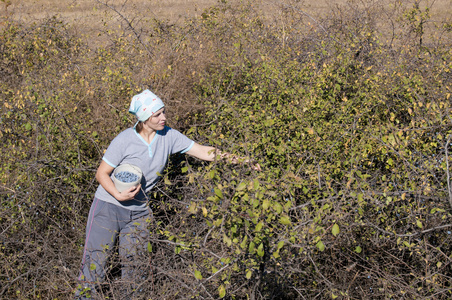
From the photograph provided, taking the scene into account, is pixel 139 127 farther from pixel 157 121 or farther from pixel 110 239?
pixel 110 239

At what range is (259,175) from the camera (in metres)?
2.60

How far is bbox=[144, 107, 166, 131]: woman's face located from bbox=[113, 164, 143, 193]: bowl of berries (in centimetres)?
30

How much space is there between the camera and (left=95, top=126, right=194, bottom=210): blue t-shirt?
2891mm

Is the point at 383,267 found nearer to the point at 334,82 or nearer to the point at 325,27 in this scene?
the point at 334,82

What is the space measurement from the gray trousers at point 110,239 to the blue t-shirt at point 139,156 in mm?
55

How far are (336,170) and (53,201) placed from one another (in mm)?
2234

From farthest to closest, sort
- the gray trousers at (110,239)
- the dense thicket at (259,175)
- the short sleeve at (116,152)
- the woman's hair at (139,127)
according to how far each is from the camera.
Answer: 1. the woman's hair at (139,127)
2. the short sleeve at (116,152)
3. the gray trousers at (110,239)
4. the dense thicket at (259,175)

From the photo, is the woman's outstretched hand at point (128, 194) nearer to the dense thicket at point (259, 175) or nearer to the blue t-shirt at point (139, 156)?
the blue t-shirt at point (139, 156)

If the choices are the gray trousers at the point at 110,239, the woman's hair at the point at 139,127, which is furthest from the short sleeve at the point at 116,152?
the gray trousers at the point at 110,239

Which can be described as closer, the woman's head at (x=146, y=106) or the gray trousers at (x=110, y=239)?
the gray trousers at (x=110, y=239)

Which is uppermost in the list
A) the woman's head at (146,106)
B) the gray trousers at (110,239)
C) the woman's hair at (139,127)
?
the woman's head at (146,106)

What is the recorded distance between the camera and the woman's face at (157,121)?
2910mm

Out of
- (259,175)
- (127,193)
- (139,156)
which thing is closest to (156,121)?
(139,156)

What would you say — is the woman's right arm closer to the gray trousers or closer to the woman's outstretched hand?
the woman's outstretched hand
